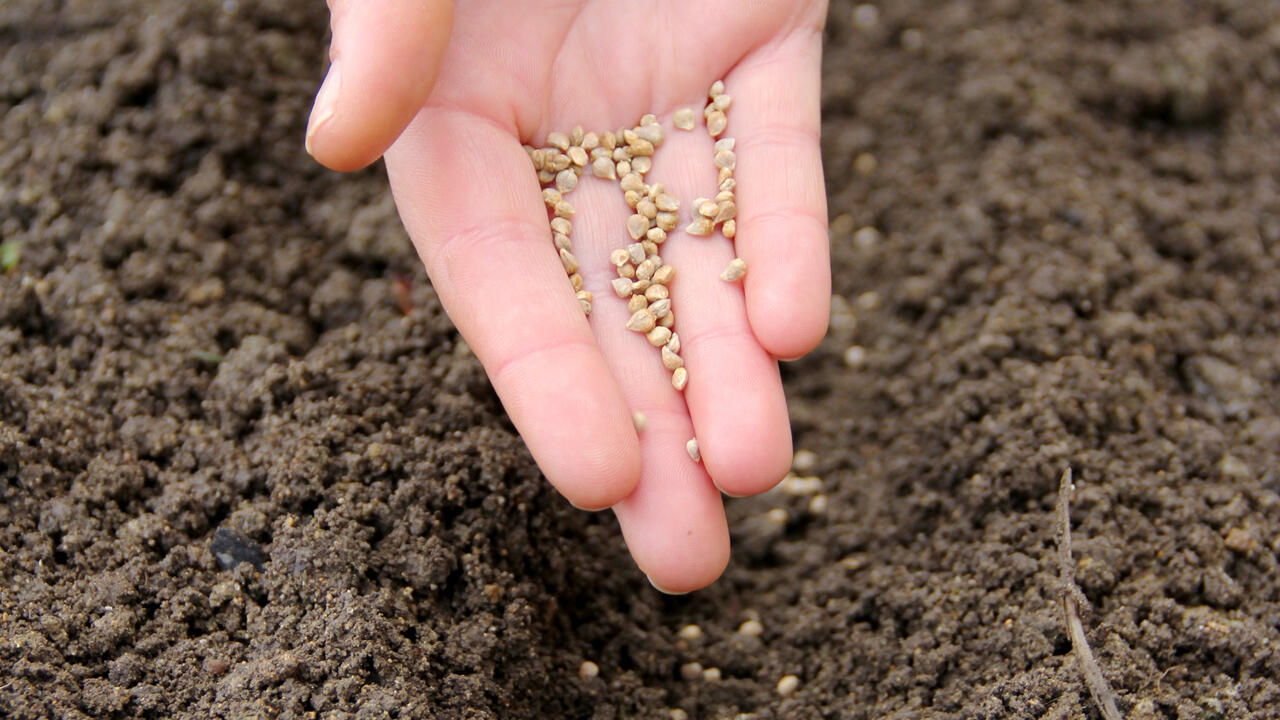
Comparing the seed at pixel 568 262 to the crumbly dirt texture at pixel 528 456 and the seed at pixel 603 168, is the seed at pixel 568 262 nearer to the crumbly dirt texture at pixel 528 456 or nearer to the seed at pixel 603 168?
the seed at pixel 603 168

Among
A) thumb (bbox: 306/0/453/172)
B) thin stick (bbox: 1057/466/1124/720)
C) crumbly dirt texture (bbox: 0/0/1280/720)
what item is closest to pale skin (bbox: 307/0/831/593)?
thumb (bbox: 306/0/453/172)

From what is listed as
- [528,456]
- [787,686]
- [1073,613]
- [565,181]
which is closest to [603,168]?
[565,181]

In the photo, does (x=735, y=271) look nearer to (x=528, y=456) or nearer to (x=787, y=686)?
(x=528, y=456)

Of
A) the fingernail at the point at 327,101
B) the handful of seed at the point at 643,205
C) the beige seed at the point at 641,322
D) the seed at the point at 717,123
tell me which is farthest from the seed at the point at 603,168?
the fingernail at the point at 327,101

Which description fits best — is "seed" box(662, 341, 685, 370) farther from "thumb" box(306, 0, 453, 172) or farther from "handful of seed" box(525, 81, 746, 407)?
"thumb" box(306, 0, 453, 172)

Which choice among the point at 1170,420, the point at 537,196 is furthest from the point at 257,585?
the point at 1170,420

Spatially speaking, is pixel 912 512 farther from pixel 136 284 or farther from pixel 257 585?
pixel 136 284
